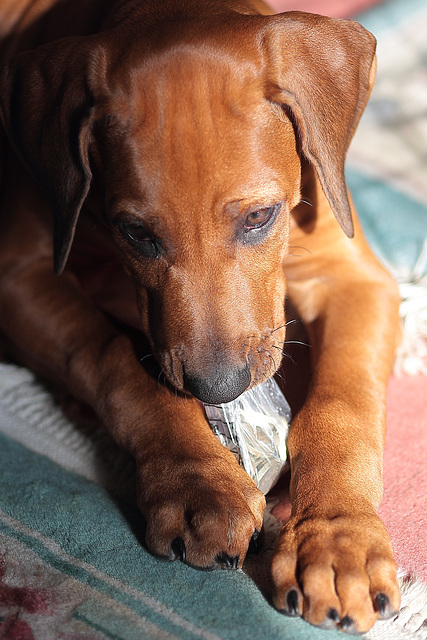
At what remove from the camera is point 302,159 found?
255 centimetres

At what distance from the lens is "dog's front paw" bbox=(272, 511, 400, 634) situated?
1780 millimetres

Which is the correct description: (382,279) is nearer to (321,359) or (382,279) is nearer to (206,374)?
(321,359)

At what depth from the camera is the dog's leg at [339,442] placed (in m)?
1.80

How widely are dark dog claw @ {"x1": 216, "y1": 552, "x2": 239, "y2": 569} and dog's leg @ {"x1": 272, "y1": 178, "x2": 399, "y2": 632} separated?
0.12 m

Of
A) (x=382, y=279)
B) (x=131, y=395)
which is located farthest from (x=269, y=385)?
(x=382, y=279)

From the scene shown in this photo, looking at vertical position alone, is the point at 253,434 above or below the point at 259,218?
below

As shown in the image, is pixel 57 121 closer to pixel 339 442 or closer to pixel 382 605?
pixel 339 442

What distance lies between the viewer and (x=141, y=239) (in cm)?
232

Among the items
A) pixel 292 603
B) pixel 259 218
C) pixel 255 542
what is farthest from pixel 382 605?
pixel 259 218

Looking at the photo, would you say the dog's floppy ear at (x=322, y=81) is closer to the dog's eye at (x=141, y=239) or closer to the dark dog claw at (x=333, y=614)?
the dog's eye at (x=141, y=239)

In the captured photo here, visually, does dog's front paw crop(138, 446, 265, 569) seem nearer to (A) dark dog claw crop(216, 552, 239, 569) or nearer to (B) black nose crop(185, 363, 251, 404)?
(A) dark dog claw crop(216, 552, 239, 569)

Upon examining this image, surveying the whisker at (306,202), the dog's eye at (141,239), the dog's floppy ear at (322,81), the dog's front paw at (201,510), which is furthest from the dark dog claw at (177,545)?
the whisker at (306,202)

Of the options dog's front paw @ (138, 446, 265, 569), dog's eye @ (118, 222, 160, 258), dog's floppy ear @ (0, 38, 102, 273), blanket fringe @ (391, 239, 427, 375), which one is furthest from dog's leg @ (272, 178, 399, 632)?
dog's floppy ear @ (0, 38, 102, 273)

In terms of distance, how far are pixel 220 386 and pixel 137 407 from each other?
1.29 feet
